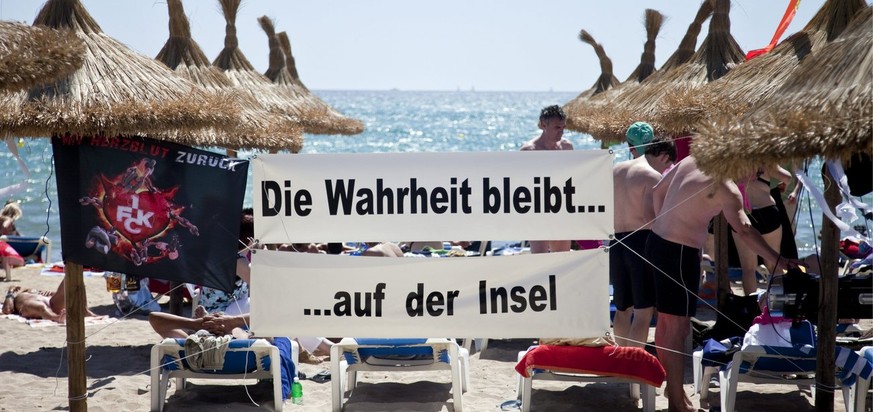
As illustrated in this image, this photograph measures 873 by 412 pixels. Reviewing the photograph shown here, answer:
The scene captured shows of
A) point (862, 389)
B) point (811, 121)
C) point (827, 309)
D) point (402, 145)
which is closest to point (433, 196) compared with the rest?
point (811, 121)

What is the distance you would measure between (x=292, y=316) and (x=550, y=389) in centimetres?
196

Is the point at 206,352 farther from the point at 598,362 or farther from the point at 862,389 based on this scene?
the point at 862,389

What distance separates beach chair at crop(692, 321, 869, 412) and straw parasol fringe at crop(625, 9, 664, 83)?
831cm

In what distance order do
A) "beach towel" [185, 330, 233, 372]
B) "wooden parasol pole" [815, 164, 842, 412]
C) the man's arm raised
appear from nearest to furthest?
"wooden parasol pole" [815, 164, 842, 412], the man's arm raised, "beach towel" [185, 330, 233, 372]

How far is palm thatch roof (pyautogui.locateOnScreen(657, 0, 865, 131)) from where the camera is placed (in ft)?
19.4

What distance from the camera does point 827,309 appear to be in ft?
15.0

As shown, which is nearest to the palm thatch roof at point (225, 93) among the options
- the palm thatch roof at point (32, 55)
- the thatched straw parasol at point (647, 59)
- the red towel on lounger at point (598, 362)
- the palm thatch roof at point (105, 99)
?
the palm thatch roof at point (105, 99)

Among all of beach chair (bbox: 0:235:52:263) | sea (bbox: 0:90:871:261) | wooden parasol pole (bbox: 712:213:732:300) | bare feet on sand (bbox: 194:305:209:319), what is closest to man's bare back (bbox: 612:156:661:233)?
wooden parasol pole (bbox: 712:213:732:300)

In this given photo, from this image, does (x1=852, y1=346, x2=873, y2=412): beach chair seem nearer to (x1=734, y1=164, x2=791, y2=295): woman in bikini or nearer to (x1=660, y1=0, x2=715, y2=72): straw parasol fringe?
→ (x1=734, y1=164, x2=791, y2=295): woman in bikini

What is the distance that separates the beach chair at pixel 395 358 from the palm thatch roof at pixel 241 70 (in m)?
6.86

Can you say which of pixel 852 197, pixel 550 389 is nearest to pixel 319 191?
pixel 550 389

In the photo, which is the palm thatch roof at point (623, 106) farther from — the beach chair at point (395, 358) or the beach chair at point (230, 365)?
the beach chair at point (230, 365)

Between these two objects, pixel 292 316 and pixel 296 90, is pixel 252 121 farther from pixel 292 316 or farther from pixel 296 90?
pixel 296 90

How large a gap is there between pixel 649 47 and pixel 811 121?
999 cm
